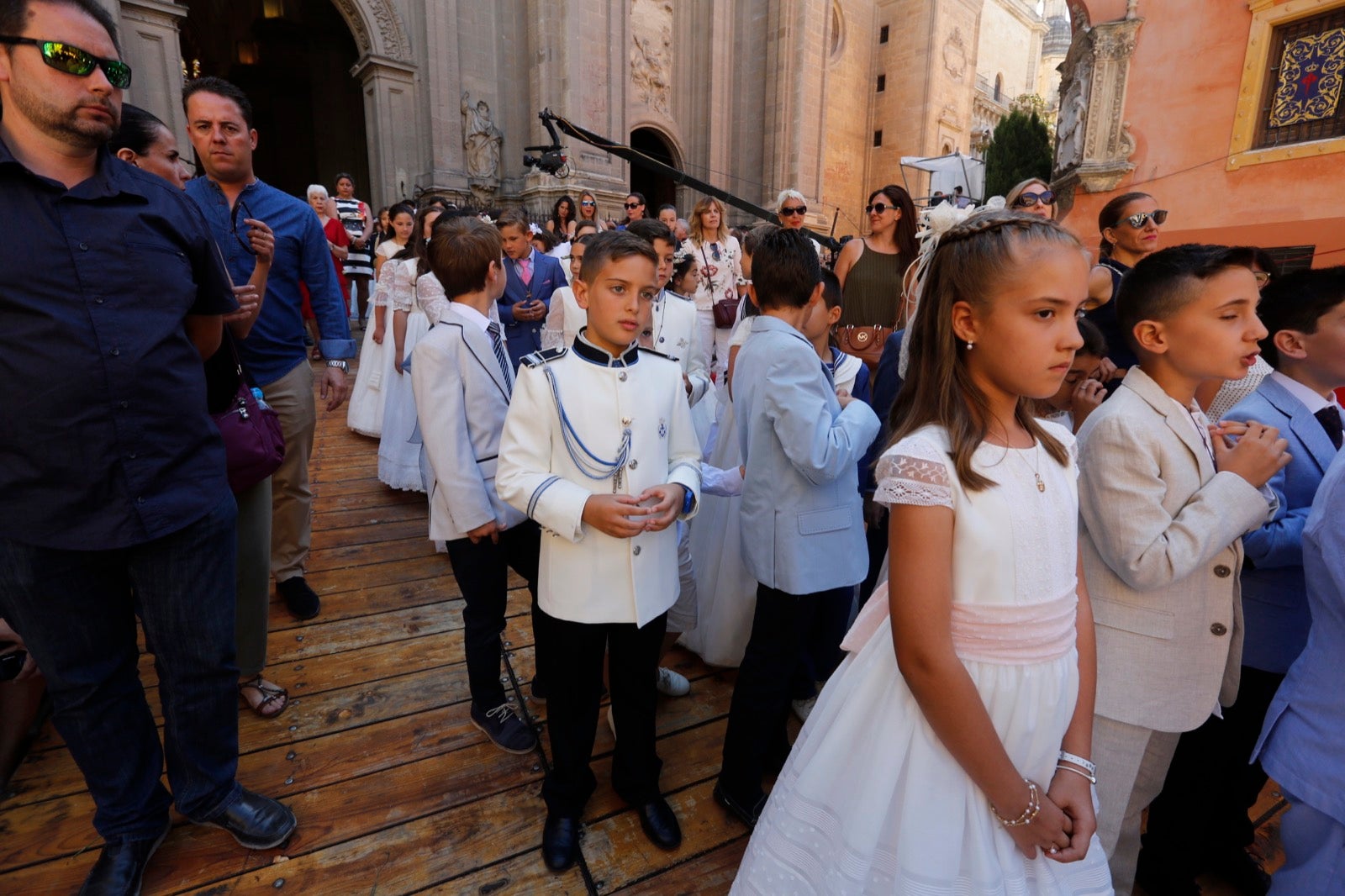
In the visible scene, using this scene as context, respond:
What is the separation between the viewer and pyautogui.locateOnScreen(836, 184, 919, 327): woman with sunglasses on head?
395cm

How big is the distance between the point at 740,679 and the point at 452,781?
1.07 metres

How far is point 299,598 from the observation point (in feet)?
10.5

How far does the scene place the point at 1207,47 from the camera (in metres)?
8.43

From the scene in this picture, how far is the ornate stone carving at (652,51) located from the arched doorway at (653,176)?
80 centimetres

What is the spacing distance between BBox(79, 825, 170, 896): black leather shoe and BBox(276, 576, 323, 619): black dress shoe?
142 cm

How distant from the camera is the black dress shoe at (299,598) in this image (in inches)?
125

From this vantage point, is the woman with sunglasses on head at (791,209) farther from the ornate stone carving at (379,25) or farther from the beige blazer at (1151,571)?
the ornate stone carving at (379,25)

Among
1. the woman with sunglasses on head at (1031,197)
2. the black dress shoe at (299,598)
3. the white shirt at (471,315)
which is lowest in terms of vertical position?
the black dress shoe at (299,598)

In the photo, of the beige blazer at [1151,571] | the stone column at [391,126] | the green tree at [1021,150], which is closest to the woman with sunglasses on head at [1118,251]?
the beige blazer at [1151,571]

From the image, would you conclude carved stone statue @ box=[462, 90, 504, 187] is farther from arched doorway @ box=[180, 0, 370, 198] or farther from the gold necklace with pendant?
the gold necklace with pendant

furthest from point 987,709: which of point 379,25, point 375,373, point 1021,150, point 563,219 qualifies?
point 1021,150

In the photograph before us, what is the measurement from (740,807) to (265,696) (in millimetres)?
1879

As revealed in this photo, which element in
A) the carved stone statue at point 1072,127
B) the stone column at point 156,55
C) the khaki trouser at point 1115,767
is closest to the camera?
the khaki trouser at point 1115,767

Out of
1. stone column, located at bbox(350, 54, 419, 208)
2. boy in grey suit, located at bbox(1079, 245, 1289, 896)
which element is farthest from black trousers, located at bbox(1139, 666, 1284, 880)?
stone column, located at bbox(350, 54, 419, 208)
